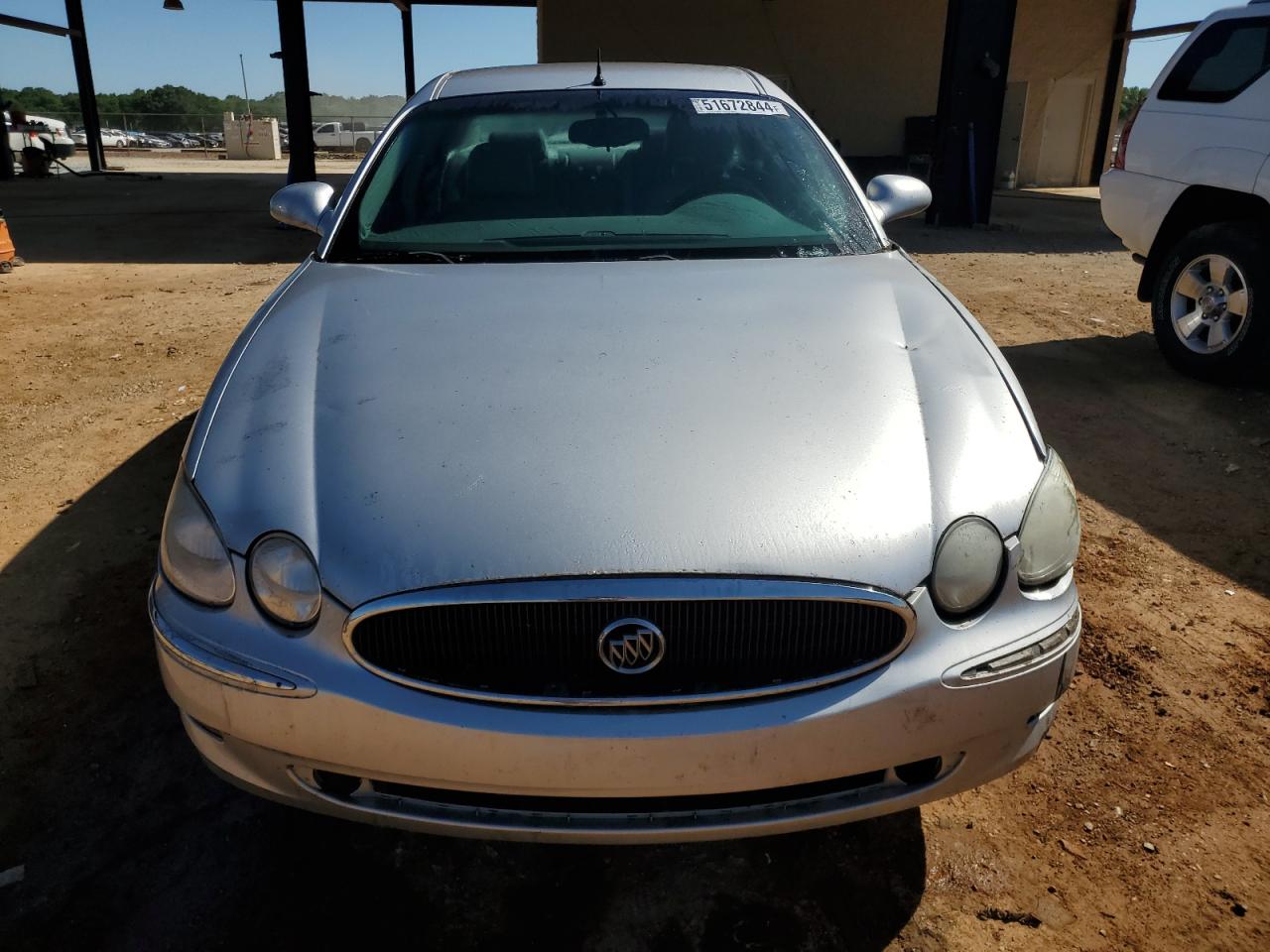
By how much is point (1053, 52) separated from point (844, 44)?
465 cm

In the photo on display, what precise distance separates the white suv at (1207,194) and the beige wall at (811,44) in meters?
14.5

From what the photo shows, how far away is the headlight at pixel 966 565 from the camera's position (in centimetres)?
172

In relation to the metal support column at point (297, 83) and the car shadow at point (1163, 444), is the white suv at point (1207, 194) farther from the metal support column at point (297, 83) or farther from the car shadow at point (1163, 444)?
the metal support column at point (297, 83)

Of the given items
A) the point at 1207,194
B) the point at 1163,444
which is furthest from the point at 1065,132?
the point at 1163,444

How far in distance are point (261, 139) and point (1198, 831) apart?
1565 inches

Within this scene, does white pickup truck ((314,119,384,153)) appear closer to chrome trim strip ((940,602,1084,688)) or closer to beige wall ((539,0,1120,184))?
beige wall ((539,0,1120,184))

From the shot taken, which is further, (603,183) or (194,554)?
(603,183)

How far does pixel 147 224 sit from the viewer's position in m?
12.4

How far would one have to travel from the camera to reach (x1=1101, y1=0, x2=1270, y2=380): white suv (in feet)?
16.5

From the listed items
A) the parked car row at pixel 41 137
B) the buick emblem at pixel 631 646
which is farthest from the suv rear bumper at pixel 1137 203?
the parked car row at pixel 41 137

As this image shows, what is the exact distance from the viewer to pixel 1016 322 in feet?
22.7

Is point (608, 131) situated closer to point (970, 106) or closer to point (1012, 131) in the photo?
point (970, 106)

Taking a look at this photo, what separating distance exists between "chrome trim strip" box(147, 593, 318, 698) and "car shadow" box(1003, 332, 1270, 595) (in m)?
3.00

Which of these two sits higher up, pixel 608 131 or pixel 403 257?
pixel 608 131
